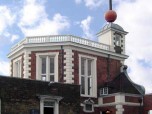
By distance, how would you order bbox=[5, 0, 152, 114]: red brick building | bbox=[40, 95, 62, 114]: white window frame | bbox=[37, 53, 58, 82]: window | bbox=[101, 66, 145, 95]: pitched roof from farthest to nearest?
bbox=[101, 66, 145, 95]: pitched roof < bbox=[37, 53, 58, 82]: window < bbox=[5, 0, 152, 114]: red brick building < bbox=[40, 95, 62, 114]: white window frame

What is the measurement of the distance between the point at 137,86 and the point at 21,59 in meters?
12.2

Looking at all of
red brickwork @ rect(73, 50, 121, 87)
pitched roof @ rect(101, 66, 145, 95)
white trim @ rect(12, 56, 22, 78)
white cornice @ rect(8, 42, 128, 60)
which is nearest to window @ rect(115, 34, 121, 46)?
white cornice @ rect(8, 42, 128, 60)

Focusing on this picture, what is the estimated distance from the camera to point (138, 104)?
42844 mm

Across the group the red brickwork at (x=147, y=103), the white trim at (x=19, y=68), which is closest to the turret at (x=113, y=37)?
the red brickwork at (x=147, y=103)

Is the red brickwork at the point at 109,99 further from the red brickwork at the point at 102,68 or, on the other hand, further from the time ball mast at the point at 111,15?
the time ball mast at the point at 111,15

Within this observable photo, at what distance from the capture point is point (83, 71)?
4384 cm

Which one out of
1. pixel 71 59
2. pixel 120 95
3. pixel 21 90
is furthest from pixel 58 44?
pixel 21 90

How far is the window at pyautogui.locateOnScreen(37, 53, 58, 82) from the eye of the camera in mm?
42406

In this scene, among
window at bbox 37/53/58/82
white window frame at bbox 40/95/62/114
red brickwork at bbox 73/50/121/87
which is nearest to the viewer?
white window frame at bbox 40/95/62/114

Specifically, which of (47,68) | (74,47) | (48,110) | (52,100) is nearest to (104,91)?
(74,47)

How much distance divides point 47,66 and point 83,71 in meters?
3.77

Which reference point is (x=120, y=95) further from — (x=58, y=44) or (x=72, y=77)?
(x=58, y=44)

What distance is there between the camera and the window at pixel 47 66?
139 ft

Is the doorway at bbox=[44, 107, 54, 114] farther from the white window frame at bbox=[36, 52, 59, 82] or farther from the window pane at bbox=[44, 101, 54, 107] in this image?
the white window frame at bbox=[36, 52, 59, 82]
